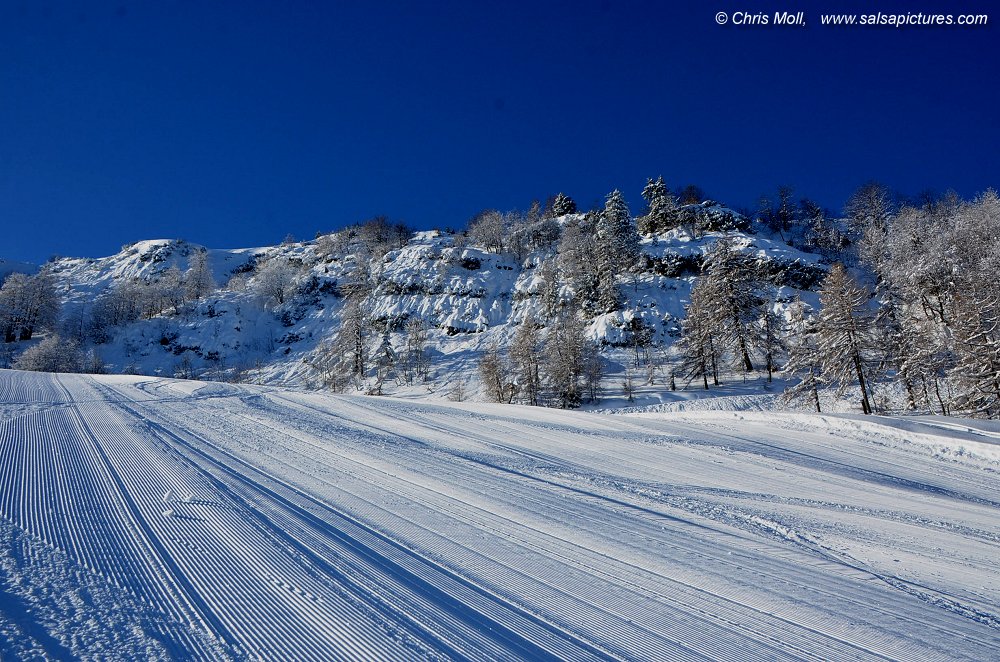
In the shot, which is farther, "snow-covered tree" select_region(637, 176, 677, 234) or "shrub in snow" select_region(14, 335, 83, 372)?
"snow-covered tree" select_region(637, 176, 677, 234)

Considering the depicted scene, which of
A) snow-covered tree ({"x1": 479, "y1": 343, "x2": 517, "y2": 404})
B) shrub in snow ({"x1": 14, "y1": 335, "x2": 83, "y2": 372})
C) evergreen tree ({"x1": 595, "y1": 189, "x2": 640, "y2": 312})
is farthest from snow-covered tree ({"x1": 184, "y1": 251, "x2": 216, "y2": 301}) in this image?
evergreen tree ({"x1": 595, "y1": 189, "x2": 640, "y2": 312})

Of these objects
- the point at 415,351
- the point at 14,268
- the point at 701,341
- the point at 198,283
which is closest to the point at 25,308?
the point at 198,283

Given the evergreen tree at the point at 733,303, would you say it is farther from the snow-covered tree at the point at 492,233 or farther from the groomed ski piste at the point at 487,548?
the snow-covered tree at the point at 492,233

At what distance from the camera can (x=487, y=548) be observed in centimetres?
425

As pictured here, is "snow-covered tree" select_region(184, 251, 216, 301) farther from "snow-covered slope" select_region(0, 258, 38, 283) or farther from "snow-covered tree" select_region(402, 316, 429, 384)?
"snow-covered slope" select_region(0, 258, 38, 283)

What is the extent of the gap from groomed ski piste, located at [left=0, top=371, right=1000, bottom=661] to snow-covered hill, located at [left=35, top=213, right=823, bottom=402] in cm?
3177

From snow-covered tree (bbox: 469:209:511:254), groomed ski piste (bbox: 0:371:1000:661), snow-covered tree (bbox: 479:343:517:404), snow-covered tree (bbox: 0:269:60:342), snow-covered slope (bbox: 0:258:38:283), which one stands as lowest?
snow-covered tree (bbox: 479:343:517:404)

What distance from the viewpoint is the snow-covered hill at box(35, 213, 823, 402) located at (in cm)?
4766

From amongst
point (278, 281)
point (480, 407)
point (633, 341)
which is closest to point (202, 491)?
point (480, 407)

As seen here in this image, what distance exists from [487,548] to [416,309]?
54020mm

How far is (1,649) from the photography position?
8.08 feet

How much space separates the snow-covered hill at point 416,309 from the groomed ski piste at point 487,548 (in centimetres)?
3177

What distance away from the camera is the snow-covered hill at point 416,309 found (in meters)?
47.7

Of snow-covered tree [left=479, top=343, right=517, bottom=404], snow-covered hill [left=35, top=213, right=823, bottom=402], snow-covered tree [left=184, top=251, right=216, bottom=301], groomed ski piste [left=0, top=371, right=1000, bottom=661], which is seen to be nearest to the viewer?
groomed ski piste [left=0, top=371, right=1000, bottom=661]
